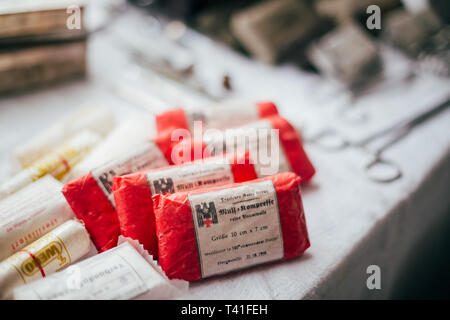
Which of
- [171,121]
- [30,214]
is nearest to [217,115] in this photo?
[171,121]

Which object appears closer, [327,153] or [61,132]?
[61,132]

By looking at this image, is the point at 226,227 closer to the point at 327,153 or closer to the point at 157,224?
the point at 157,224

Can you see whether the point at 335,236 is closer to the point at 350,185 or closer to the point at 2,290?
the point at 350,185

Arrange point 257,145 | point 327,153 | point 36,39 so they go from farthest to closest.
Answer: point 36,39 < point 327,153 < point 257,145

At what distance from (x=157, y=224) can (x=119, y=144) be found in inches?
12.3

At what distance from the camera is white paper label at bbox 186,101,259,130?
1045mm

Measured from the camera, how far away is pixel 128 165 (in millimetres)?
857

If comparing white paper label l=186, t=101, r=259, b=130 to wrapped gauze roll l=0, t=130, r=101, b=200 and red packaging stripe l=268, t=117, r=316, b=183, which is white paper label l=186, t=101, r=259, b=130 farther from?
wrapped gauze roll l=0, t=130, r=101, b=200

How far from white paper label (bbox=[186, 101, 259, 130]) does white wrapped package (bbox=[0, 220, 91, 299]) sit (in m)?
0.43

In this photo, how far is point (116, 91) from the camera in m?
1.49

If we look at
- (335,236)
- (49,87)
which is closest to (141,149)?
(335,236)

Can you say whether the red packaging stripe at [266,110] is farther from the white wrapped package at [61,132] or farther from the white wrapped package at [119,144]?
the white wrapped package at [61,132]

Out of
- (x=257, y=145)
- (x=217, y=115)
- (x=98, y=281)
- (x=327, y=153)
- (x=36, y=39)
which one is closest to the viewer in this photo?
(x=98, y=281)

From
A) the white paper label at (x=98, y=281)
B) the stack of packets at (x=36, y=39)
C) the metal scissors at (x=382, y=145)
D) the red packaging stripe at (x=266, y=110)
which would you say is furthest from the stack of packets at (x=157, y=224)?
the stack of packets at (x=36, y=39)
